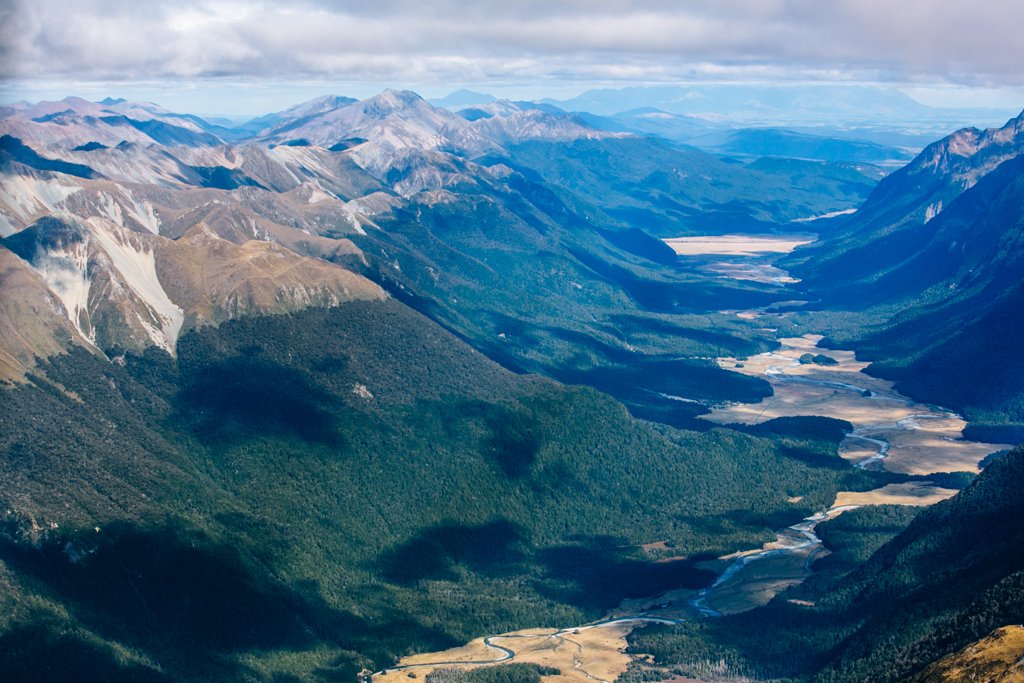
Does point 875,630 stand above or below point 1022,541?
below

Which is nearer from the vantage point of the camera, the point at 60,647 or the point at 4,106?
the point at 4,106

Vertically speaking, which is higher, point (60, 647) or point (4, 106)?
point (4, 106)

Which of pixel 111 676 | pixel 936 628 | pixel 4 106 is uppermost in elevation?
pixel 4 106

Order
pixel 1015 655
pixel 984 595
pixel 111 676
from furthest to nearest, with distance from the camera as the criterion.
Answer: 1. pixel 111 676
2. pixel 984 595
3. pixel 1015 655

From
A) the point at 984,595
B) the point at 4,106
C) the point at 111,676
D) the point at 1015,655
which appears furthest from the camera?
A: the point at 111,676

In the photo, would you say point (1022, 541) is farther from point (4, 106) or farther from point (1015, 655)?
point (4, 106)

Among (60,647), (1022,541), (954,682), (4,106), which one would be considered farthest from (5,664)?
(1022,541)

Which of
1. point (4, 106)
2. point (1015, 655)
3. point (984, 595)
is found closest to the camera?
point (4, 106)

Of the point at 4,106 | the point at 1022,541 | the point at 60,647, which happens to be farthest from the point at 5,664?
the point at 1022,541

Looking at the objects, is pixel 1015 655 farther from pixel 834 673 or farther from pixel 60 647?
pixel 60 647
